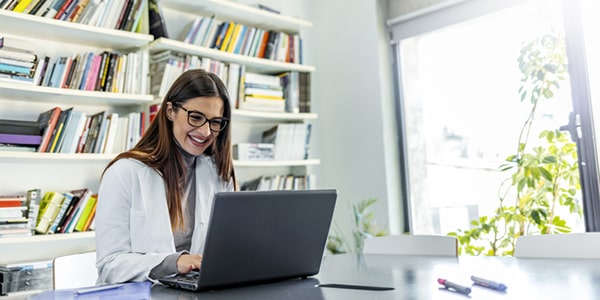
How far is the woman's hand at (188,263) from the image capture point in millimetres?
1236

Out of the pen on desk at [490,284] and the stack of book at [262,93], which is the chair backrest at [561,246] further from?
the stack of book at [262,93]

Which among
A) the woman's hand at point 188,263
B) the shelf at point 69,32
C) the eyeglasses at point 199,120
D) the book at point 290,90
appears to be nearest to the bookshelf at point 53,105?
the shelf at point 69,32

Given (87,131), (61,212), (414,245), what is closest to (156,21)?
(87,131)

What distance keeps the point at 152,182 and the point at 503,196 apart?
2.14m

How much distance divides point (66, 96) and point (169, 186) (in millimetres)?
1187

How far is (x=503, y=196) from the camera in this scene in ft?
9.74

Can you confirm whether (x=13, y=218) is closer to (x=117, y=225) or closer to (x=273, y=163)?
(x=117, y=225)

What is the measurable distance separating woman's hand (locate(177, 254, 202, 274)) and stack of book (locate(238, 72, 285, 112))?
1896 mm

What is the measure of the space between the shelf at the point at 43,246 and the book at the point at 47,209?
5 cm

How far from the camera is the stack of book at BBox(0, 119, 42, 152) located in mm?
2238

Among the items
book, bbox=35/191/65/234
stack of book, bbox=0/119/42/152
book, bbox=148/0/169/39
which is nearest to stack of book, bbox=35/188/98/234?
book, bbox=35/191/65/234

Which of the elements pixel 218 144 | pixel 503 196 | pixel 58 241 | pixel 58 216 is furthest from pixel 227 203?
pixel 503 196

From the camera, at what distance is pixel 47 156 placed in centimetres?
231

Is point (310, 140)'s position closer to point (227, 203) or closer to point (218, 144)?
point (218, 144)
